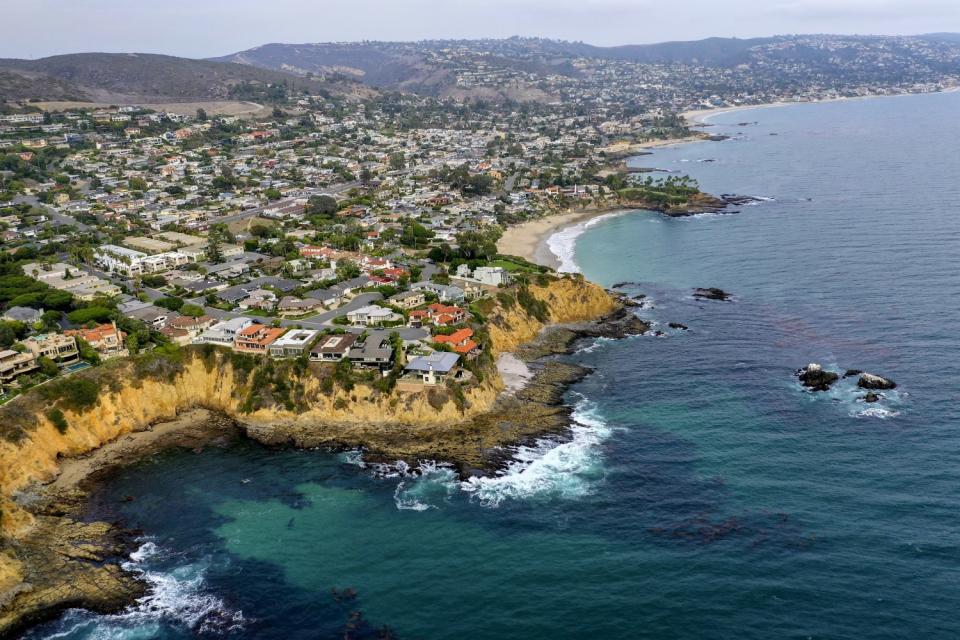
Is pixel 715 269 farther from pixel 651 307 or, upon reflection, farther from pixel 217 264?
pixel 217 264

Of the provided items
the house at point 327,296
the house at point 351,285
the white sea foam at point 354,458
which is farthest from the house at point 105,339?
the white sea foam at point 354,458

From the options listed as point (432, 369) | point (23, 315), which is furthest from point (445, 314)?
point (23, 315)

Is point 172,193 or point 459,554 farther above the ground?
point 172,193

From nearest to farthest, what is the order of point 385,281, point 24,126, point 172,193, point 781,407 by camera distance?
point 781,407 → point 385,281 → point 172,193 → point 24,126

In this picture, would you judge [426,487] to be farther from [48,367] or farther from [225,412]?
[48,367]

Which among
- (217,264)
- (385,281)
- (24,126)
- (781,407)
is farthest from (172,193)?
(781,407)

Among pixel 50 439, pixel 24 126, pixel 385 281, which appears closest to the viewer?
pixel 50 439

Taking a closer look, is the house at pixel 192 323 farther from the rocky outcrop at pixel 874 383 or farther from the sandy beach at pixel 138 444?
the rocky outcrop at pixel 874 383
